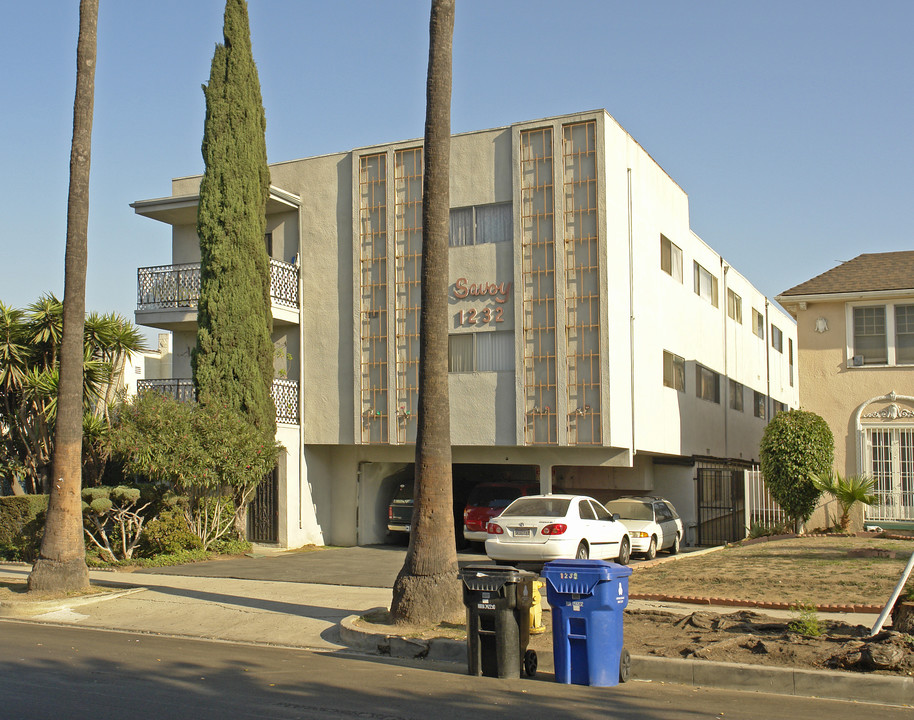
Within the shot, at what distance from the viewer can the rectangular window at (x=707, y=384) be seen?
94.4 ft

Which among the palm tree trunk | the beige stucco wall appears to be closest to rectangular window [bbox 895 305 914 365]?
the beige stucco wall

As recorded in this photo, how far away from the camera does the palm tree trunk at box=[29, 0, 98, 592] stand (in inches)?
591

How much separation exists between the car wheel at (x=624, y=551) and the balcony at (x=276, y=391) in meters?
8.98

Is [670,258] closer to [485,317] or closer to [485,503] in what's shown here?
[485,317]

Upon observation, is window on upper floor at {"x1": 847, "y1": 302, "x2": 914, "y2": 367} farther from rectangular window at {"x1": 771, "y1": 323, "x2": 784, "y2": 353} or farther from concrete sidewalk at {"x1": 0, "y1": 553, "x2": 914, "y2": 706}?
rectangular window at {"x1": 771, "y1": 323, "x2": 784, "y2": 353}

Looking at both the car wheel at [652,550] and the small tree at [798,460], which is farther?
the small tree at [798,460]

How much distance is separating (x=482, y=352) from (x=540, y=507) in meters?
6.21

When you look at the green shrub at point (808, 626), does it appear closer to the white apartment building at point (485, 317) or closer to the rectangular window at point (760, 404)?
the white apartment building at point (485, 317)

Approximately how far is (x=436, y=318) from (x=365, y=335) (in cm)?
1220

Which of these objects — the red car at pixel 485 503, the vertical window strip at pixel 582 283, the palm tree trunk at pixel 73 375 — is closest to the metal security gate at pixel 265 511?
the red car at pixel 485 503

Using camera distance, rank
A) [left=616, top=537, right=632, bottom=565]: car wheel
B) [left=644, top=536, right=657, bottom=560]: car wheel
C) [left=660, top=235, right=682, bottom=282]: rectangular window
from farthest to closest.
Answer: [left=660, top=235, right=682, bottom=282]: rectangular window → [left=644, top=536, right=657, bottom=560]: car wheel → [left=616, top=537, right=632, bottom=565]: car wheel

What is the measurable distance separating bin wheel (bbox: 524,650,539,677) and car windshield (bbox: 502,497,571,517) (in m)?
7.99

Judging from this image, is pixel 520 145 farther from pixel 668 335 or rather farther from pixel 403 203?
pixel 668 335

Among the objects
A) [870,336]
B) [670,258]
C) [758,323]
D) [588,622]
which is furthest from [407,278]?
[758,323]
